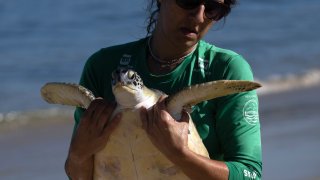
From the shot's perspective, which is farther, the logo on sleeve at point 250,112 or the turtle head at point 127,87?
the logo on sleeve at point 250,112

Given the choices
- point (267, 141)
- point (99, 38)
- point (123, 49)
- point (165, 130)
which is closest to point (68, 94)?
point (123, 49)

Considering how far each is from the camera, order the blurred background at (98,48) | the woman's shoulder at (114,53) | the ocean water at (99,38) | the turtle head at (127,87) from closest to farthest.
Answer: the turtle head at (127,87)
the woman's shoulder at (114,53)
the blurred background at (98,48)
the ocean water at (99,38)

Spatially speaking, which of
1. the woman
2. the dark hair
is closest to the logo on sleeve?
the woman

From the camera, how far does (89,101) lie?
3.42 meters

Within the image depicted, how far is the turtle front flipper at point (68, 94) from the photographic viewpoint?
3428mm

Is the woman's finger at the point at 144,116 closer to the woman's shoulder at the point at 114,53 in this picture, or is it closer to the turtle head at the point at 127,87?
the turtle head at the point at 127,87

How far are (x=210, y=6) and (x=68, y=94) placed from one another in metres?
0.66

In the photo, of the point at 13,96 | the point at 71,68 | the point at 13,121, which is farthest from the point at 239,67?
the point at 71,68

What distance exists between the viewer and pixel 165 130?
320 centimetres

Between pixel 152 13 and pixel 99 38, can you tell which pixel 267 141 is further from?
pixel 99 38

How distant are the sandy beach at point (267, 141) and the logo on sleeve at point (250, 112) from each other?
11.5 feet

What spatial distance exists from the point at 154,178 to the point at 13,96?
810 centimetres

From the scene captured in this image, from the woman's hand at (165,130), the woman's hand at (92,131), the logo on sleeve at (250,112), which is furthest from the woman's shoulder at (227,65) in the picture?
the woman's hand at (92,131)

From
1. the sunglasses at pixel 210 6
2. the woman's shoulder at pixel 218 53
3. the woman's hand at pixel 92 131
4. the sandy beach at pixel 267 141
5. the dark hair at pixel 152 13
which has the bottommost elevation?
the sandy beach at pixel 267 141
